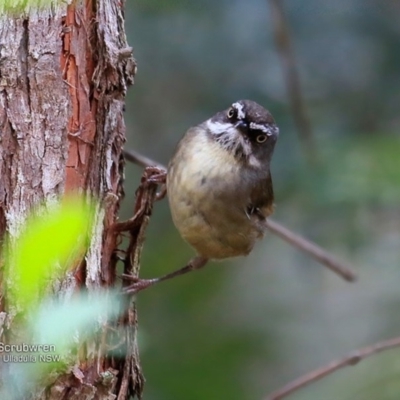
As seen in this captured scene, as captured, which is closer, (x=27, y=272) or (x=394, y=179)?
(x=27, y=272)

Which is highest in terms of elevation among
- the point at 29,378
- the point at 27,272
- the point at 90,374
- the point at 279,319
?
the point at 27,272

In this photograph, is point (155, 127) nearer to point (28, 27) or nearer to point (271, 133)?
point (271, 133)

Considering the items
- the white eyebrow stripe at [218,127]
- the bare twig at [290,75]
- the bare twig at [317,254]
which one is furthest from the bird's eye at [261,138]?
the bare twig at [290,75]

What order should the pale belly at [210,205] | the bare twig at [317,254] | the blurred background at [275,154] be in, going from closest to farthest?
the bare twig at [317,254] < the pale belly at [210,205] < the blurred background at [275,154]

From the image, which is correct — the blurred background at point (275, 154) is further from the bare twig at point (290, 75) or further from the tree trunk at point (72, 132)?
the tree trunk at point (72, 132)

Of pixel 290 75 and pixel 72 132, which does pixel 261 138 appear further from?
pixel 72 132

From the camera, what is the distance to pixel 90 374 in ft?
9.15

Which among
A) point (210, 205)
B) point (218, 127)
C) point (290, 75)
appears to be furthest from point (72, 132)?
point (290, 75)

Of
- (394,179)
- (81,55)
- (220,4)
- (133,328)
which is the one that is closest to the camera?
(81,55)

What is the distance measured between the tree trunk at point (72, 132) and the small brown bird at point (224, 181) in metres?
0.58

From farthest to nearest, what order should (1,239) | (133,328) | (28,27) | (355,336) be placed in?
(355,336), (133,328), (28,27), (1,239)

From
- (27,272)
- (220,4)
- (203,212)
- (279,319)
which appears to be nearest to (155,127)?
(220,4)

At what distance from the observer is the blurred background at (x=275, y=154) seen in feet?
15.3

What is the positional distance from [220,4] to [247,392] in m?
2.44
